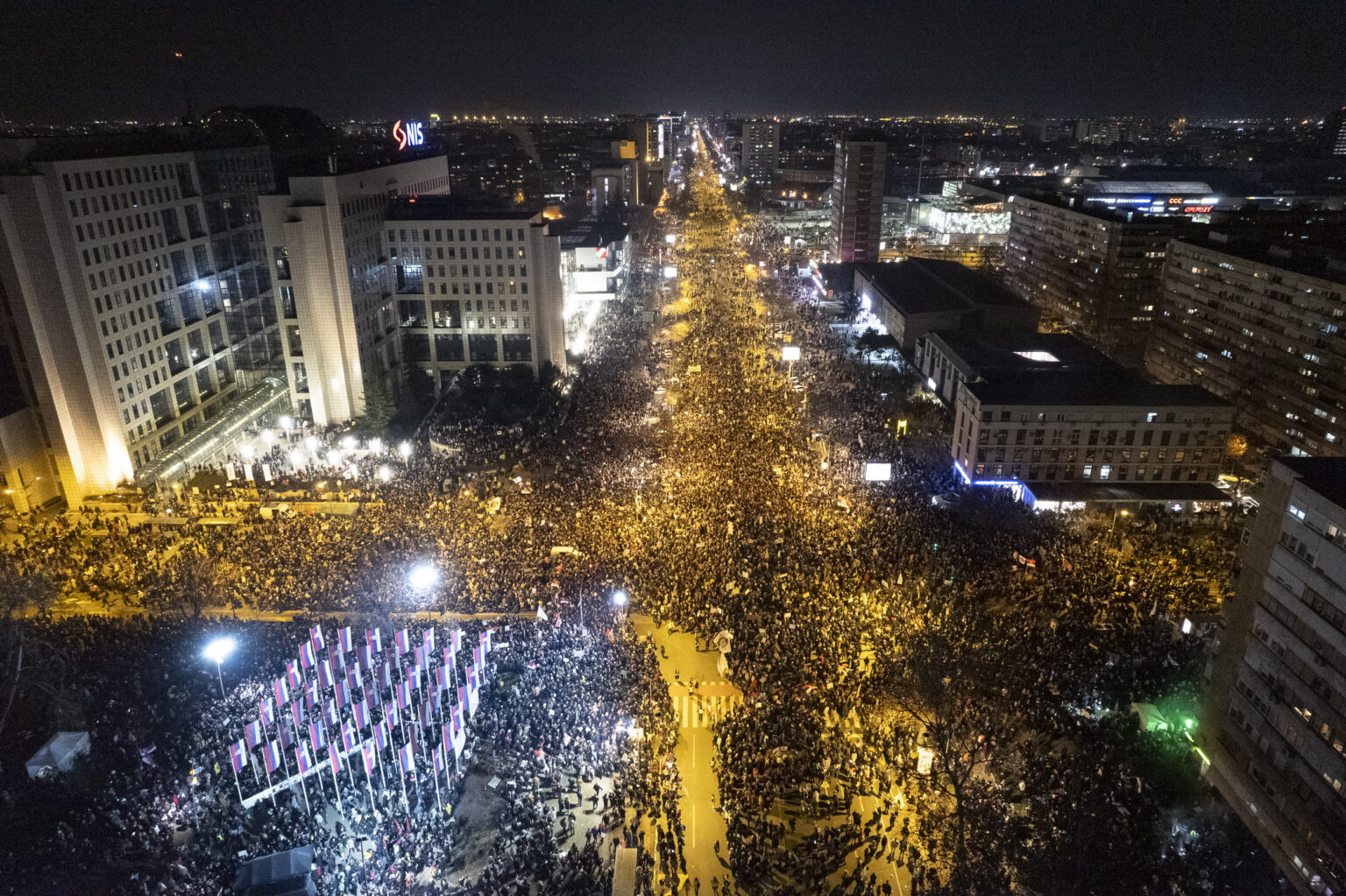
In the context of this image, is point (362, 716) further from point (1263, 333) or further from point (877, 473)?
point (1263, 333)

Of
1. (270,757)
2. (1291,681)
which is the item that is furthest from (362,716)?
(1291,681)

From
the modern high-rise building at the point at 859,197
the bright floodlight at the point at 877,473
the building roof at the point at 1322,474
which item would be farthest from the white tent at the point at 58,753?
the modern high-rise building at the point at 859,197

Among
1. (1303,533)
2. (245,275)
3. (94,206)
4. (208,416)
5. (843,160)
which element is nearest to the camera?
(1303,533)

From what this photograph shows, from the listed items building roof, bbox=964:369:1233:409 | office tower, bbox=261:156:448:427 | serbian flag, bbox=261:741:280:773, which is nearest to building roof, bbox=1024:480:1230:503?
building roof, bbox=964:369:1233:409

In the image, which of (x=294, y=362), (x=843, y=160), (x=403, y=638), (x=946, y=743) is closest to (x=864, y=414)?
(x=946, y=743)

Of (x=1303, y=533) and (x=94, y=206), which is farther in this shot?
(x=94, y=206)

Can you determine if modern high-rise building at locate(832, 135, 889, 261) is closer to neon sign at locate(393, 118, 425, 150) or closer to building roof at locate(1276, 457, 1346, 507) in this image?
neon sign at locate(393, 118, 425, 150)

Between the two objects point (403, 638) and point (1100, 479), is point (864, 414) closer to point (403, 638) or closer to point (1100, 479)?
point (1100, 479)
